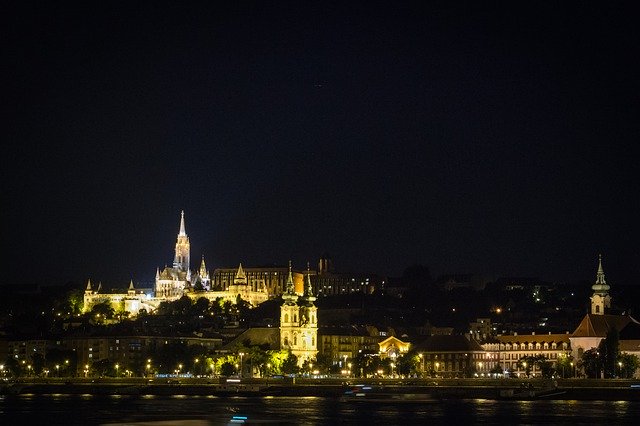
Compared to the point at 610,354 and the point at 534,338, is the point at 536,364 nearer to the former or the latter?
the point at 534,338

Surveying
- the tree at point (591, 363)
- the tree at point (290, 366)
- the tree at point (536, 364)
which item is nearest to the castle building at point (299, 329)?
the tree at point (290, 366)

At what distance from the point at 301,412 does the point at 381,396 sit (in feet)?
79.6

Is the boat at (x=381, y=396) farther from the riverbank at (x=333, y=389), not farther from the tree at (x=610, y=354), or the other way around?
the tree at (x=610, y=354)

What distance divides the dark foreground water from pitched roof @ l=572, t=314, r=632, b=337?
27147 mm

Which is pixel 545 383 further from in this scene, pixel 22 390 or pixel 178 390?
pixel 22 390

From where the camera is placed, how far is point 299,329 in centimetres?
14325

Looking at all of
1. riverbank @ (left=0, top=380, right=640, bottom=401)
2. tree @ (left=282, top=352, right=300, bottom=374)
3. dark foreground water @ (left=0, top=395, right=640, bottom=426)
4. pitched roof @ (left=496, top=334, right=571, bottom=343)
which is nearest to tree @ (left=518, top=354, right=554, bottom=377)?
pitched roof @ (left=496, top=334, right=571, bottom=343)

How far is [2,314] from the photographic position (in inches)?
7761

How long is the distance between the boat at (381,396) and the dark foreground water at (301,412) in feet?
8.04

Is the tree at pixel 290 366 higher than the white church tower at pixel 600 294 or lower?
lower

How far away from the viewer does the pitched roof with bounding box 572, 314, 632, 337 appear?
127 metres

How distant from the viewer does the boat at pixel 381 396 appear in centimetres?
10292

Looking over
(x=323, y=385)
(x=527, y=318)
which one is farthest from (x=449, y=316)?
(x=323, y=385)

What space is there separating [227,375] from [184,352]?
927 centimetres
